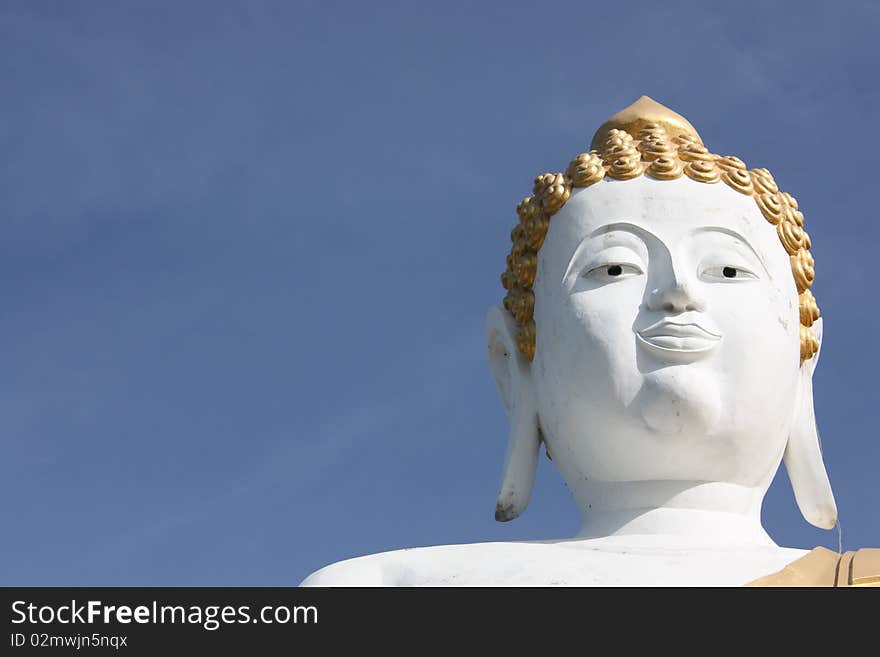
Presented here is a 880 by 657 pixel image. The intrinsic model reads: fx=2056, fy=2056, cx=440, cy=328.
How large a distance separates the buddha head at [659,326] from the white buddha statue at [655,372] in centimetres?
1

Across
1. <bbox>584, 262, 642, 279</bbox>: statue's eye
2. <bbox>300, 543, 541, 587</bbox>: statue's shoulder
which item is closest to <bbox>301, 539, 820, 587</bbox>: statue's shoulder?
<bbox>300, 543, 541, 587</bbox>: statue's shoulder

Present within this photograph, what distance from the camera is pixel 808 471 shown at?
11.4 meters

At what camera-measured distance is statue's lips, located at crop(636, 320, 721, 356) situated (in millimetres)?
10461

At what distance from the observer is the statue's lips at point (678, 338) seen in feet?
34.3

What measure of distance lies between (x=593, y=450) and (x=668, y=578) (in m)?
1.15

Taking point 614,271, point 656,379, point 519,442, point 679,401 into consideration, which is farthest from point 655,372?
point 519,442

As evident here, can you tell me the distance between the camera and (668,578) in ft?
32.0

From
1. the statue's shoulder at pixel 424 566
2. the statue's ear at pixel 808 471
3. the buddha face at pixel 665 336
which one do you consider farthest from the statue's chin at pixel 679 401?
the statue's ear at pixel 808 471

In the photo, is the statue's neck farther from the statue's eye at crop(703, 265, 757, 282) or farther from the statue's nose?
the statue's eye at crop(703, 265, 757, 282)

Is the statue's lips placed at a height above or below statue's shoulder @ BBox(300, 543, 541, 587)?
above
